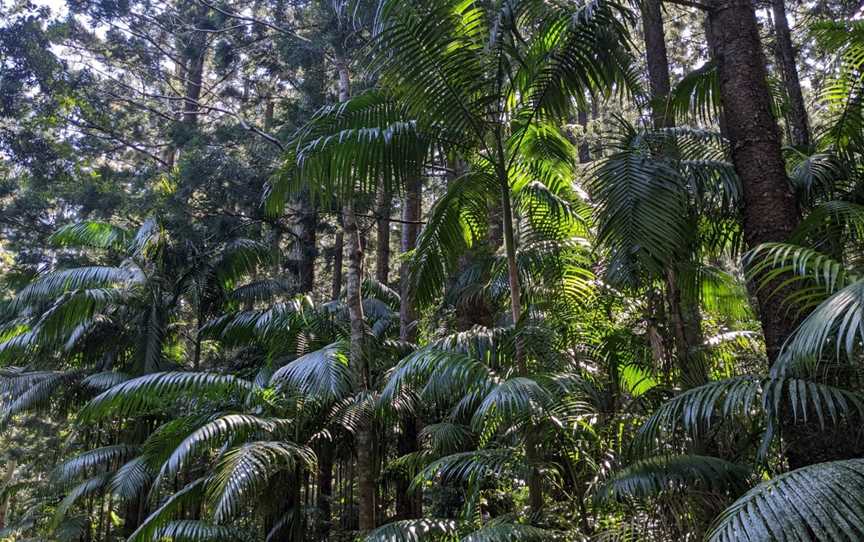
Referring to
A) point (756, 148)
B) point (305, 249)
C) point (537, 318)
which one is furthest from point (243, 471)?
point (305, 249)

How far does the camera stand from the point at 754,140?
3.74 meters

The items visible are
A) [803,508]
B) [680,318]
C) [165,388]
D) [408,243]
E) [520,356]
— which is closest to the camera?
[803,508]

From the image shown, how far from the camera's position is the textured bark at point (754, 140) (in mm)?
3539

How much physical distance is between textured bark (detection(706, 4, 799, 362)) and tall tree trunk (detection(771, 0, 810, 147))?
3.06 m

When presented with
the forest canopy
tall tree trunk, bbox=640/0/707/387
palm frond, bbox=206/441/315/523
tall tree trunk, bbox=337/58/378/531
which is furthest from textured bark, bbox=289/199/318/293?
tall tree trunk, bbox=640/0/707/387

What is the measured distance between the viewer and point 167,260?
31.4 feet

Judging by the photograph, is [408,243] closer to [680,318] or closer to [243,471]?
[243,471]

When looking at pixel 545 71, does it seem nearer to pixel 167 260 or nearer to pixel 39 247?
pixel 167 260

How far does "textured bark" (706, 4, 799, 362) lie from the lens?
139 inches

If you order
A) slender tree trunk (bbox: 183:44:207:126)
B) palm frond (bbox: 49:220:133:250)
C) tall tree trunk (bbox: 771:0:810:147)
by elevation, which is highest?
slender tree trunk (bbox: 183:44:207:126)

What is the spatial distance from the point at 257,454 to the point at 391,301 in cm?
493

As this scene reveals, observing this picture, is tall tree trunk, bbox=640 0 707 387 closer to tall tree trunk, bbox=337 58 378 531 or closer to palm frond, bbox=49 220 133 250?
tall tree trunk, bbox=337 58 378 531

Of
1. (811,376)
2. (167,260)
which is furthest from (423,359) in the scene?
(167,260)

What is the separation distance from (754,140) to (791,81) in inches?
182
